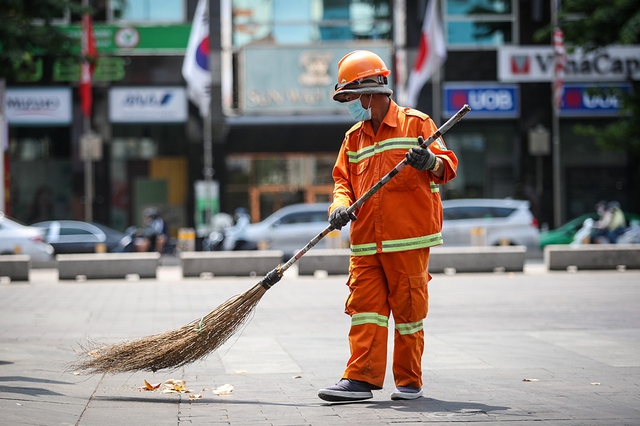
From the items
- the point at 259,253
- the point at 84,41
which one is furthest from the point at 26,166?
the point at 259,253

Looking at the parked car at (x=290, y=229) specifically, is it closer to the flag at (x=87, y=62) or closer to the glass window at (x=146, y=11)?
the flag at (x=87, y=62)

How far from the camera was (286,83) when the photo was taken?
31.3 metres

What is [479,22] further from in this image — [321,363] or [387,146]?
[387,146]

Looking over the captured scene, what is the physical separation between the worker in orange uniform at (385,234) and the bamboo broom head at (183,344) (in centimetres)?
73

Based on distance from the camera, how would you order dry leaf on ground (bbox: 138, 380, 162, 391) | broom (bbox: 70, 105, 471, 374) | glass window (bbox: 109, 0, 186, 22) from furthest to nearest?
glass window (bbox: 109, 0, 186, 22) < dry leaf on ground (bbox: 138, 380, 162, 391) < broom (bbox: 70, 105, 471, 374)

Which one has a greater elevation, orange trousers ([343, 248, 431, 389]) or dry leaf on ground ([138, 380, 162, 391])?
orange trousers ([343, 248, 431, 389])

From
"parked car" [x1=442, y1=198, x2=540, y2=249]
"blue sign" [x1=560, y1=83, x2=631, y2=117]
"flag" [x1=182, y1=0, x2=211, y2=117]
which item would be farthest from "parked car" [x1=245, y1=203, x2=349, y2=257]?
"blue sign" [x1=560, y1=83, x2=631, y2=117]

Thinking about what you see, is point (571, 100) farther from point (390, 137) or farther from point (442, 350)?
point (390, 137)

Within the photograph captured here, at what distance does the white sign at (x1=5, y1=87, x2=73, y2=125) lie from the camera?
30672 millimetres

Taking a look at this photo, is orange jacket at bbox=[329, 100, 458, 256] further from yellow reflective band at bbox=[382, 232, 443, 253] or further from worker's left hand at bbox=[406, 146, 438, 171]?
worker's left hand at bbox=[406, 146, 438, 171]

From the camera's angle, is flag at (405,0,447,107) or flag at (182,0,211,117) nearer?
flag at (182,0,211,117)

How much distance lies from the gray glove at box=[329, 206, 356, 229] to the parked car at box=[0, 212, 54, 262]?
1948 cm

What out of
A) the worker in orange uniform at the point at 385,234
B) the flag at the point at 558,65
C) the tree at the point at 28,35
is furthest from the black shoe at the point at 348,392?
the flag at the point at 558,65

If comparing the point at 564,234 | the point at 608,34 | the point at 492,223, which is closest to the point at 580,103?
the point at 608,34
